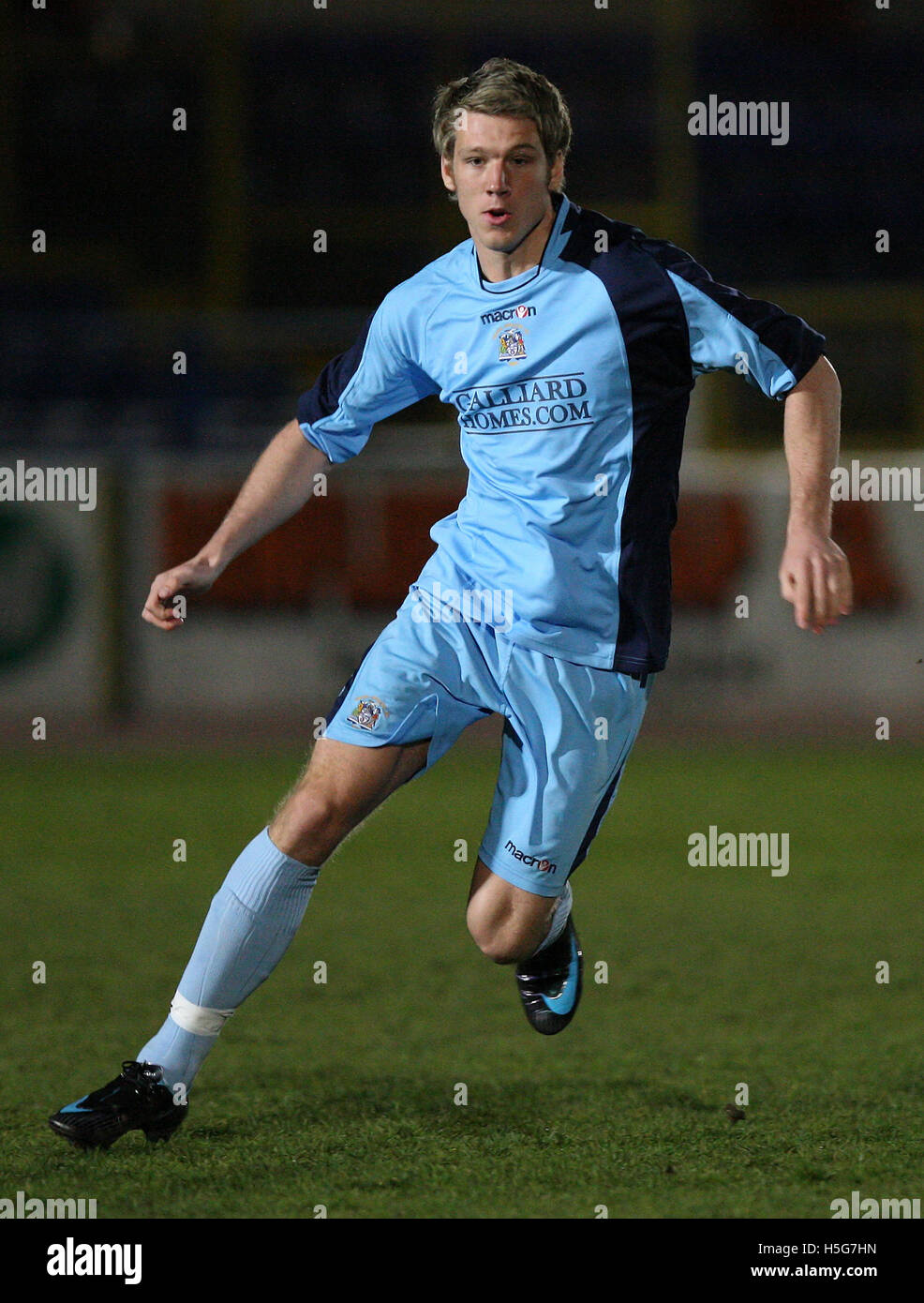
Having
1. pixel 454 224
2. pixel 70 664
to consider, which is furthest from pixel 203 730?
pixel 454 224

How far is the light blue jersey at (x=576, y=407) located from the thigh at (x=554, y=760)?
0.19 feet

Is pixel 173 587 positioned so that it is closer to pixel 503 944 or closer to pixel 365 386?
pixel 365 386

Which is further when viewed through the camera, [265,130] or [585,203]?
[265,130]

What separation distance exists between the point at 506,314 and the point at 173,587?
0.90 metres

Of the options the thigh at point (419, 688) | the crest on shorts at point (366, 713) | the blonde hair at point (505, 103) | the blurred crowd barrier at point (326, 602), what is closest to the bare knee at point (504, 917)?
the thigh at point (419, 688)

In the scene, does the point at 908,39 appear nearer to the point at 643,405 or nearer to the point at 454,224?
the point at 454,224

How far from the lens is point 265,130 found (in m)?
17.4

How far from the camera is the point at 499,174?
11.6 feet

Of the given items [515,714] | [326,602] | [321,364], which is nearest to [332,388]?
Result: [515,714]

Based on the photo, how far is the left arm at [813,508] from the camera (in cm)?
320

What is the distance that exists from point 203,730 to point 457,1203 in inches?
350

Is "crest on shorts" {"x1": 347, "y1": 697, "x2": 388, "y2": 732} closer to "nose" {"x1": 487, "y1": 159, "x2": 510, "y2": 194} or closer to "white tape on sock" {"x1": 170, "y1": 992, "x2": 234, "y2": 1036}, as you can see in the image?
"white tape on sock" {"x1": 170, "y1": 992, "x2": 234, "y2": 1036}

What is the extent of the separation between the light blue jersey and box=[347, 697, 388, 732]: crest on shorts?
285mm

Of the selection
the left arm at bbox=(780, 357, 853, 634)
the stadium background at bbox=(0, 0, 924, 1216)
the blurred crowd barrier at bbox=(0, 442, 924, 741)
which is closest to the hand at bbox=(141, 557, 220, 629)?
the left arm at bbox=(780, 357, 853, 634)
